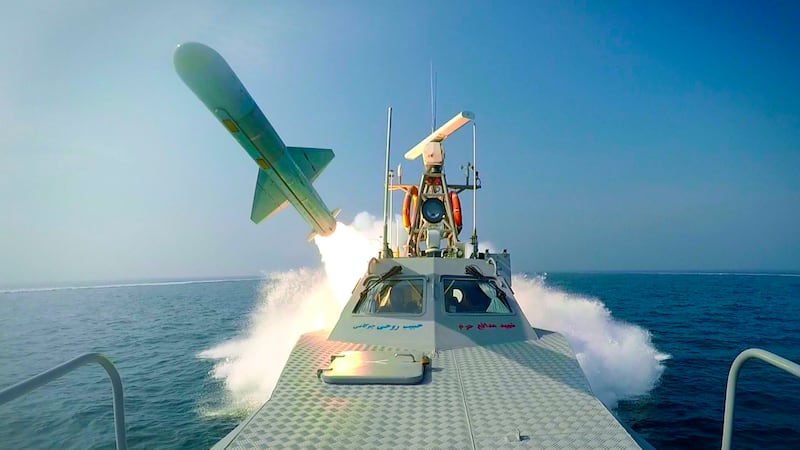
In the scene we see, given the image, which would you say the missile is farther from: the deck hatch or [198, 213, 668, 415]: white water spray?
the deck hatch

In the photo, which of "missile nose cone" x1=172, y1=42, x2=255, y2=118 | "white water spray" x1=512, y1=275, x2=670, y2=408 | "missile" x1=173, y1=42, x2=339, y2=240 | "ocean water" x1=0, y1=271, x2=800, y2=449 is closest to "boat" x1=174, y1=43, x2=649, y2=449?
"white water spray" x1=512, y1=275, x2=670, y2=408

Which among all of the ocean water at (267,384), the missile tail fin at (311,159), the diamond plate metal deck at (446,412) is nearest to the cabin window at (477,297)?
the diamond plate metal deck at (446,412)

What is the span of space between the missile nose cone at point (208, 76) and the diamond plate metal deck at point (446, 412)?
9.22 meters

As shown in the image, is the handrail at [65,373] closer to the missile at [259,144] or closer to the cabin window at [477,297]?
the cabin window at [477,297]

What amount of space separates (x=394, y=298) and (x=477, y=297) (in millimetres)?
1298

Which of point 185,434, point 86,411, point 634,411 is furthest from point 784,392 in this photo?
point 86,411

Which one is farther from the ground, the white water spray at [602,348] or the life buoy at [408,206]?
the life buoy at [408,206]


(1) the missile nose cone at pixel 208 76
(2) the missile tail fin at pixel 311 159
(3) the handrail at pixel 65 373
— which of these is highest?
(1) the missile nose cone at pixel 208 76

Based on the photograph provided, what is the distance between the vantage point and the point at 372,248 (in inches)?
640

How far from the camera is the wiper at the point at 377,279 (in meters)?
6.39

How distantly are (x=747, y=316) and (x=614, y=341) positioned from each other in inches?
799

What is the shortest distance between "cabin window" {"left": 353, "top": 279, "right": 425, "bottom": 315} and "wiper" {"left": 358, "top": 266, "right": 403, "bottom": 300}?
21 millimetres

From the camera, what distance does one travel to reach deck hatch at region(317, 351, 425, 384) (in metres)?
4.07

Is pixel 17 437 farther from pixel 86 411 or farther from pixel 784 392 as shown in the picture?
pixel 784 392
